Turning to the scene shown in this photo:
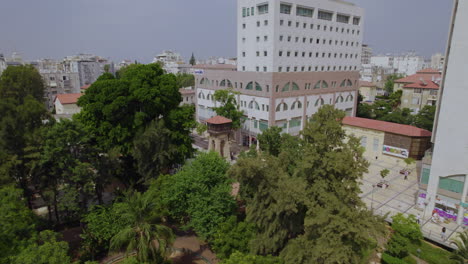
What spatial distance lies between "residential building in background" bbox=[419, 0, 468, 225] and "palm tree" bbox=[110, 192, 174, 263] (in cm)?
2077

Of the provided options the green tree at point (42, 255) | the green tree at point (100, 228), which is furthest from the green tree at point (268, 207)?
the green tree at point (42, 255)

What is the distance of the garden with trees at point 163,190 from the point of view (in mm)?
12820

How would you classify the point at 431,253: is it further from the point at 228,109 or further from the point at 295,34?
the point at 295,34

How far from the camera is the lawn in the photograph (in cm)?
1788

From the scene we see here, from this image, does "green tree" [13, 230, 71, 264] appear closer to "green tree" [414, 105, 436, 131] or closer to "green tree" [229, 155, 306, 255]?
"green tree" [229, 155, 306, 255]

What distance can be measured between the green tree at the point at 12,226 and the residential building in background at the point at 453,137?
89.0ft

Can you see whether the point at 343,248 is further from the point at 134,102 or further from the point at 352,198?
the point at 134,102

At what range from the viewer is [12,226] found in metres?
13.0

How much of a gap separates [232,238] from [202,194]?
3323 millimetres

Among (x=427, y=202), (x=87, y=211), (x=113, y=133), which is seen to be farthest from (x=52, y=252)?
(x=427, y=202)

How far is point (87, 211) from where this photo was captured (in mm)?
19406

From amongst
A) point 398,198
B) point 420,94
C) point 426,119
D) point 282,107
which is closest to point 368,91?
point 420,94

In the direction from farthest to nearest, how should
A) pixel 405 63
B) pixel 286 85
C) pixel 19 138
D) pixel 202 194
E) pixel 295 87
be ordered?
pixel 405 63, pixel 295 87, pixel 286 85, pixel 19 138, pixel 202 194

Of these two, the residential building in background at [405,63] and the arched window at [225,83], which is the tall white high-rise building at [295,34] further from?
the residential building in background at [405,63]
